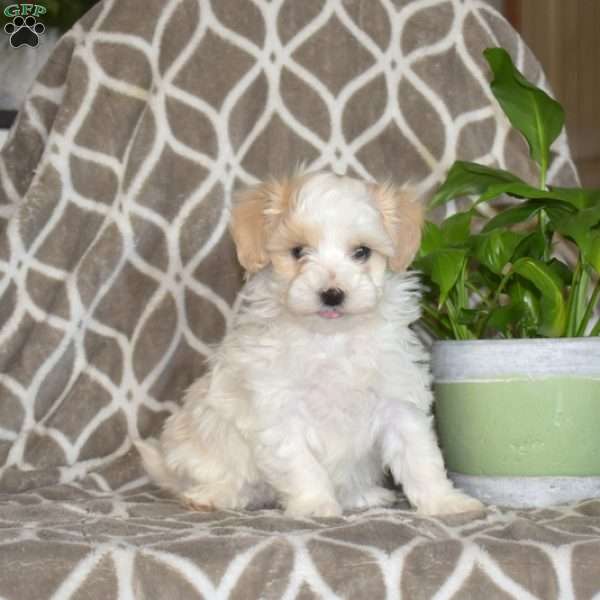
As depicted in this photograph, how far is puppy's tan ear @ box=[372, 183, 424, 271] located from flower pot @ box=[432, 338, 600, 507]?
0.93ft

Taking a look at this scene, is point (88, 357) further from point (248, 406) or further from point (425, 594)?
point (425, 594)

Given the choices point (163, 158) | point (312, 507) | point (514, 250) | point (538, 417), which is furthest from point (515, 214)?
point (163, 158)

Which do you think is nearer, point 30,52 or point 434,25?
point 434,25

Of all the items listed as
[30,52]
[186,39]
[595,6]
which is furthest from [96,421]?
[595,6]

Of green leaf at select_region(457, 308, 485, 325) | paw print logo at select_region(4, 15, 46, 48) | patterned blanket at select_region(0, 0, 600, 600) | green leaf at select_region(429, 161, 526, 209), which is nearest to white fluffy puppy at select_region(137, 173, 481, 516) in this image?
green leaf at select_region(457, 308, 485, 325)

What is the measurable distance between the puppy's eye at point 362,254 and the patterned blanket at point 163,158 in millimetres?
741

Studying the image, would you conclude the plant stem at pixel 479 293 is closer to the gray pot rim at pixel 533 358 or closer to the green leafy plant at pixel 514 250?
the green leafy plant at pixel 514 250

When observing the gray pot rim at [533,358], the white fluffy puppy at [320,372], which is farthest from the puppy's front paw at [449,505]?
the gray pot rim at [533,358]

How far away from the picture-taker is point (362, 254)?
2.42 metres

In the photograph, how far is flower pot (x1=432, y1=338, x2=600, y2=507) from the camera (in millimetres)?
2436

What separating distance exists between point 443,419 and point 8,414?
121 centimetres

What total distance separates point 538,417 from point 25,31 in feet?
8.46

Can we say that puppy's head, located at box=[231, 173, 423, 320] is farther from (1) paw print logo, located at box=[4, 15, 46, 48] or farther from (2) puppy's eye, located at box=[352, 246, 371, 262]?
(1) paw print logo, located at box=[4, 15, 46, 48]

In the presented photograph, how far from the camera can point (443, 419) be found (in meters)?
2.62
